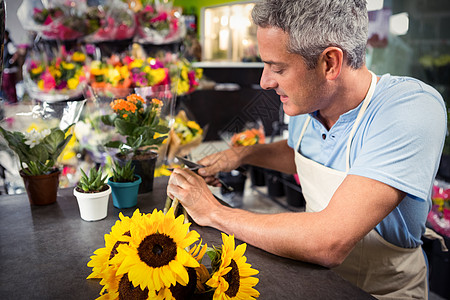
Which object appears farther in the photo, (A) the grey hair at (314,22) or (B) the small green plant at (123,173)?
(B) the small green plant at (123,173)

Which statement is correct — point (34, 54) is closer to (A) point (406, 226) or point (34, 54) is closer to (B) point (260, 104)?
(B) point (260, 104)

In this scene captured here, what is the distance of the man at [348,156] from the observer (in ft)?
3.24

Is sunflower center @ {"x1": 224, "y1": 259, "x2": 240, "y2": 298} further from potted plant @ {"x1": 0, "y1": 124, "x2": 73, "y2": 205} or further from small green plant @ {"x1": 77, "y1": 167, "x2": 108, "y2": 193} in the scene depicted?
potted plant @ {"x1": 0, "y1": 124, "x2": 73, "y2": 205}

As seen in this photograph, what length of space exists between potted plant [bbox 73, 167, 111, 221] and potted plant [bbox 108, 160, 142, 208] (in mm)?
64

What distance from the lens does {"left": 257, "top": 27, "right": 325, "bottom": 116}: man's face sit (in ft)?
3.64

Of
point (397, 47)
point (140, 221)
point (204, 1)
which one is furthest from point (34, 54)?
point (204, 1)

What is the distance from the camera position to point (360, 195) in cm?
99

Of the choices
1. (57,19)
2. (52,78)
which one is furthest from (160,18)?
(52,78)

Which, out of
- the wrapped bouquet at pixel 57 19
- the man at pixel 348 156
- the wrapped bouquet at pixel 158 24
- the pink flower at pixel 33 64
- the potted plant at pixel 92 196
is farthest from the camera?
the wrapped bouquet at pixel 158 24

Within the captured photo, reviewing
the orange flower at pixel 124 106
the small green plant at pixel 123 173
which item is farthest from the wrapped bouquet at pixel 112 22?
the small green plant at pixel 123 173

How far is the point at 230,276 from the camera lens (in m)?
0.69

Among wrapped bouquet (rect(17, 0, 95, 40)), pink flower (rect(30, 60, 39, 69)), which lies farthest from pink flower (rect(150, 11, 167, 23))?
pink flower (rect(30, 60, 39, 69))

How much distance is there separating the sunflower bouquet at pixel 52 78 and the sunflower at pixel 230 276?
250 cm

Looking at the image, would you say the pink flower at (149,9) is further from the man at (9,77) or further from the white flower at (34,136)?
the man at (9,77)
